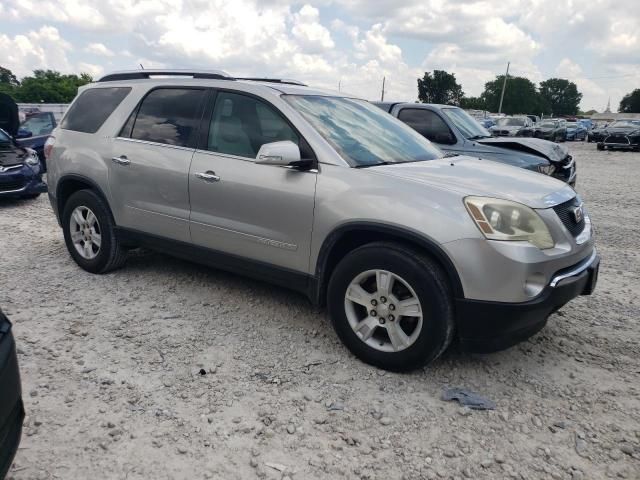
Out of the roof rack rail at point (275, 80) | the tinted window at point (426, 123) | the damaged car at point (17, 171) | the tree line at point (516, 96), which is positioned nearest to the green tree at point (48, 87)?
the tree line at point (516, 96)

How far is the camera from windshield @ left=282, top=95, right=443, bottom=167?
3498 millimetres

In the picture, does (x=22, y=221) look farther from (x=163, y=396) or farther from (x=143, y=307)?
(x=163, y=396)

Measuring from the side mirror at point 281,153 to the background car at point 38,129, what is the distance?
9.49 metres

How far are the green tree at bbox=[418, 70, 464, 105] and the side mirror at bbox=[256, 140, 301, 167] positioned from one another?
74488 mm

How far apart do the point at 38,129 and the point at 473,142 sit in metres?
9.84

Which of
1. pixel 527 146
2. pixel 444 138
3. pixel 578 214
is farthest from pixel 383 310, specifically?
pixel 527 146

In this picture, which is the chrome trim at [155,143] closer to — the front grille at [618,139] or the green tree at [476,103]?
the front grille at [618,139]

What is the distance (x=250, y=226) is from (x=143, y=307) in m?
1.24

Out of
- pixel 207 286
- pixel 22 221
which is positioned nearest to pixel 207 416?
pixel 207 286

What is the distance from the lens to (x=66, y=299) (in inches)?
167

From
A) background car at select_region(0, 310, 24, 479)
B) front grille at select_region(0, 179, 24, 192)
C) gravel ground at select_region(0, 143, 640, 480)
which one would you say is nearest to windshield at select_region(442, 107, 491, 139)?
gravel ground at select_region(0, 143, 640, 480)

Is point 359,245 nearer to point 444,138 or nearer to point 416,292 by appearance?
point 416,292

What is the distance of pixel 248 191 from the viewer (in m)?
3.60

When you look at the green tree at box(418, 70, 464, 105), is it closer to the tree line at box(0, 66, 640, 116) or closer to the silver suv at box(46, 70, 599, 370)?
the tree line at box(0, 66, 640, 116)
